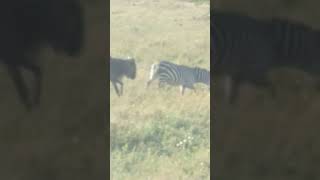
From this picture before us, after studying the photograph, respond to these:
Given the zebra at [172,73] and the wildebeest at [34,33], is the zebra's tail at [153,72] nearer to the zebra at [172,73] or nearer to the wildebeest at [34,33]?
the zebra at [172,73]

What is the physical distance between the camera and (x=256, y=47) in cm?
100

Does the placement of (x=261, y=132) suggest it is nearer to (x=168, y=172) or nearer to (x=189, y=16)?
(x=189, y=16)

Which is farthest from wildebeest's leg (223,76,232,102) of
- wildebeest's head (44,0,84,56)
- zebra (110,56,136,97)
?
zebra (110,56,136,97)

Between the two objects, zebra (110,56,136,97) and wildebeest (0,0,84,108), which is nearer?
wildebeest (0,0,84,108)

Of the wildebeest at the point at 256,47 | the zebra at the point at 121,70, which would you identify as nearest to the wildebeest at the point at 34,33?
the wildebeest at the point at 256,47

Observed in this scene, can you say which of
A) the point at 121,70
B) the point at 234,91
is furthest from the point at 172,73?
the point at 234,91

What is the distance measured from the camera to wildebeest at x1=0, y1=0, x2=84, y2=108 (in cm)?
96

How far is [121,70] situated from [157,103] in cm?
25

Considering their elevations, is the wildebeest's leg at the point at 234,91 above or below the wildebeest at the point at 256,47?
below

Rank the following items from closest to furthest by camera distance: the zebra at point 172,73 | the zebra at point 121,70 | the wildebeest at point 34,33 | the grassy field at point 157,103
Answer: the wildebeest at point 34,33, the zebra at point 121,70, the grassy field at point 157,103, the zebra at point 172,73

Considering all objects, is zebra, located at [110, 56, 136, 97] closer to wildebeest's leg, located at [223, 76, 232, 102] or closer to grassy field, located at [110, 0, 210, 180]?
grassy field, located at [110, 0, 210, 180]

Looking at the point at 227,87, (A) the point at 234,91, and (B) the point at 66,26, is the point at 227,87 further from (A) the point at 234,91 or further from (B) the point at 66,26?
(B) the point at 66,26

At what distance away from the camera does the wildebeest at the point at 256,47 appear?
999 mm

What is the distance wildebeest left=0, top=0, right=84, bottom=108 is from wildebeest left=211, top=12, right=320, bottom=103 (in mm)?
218
